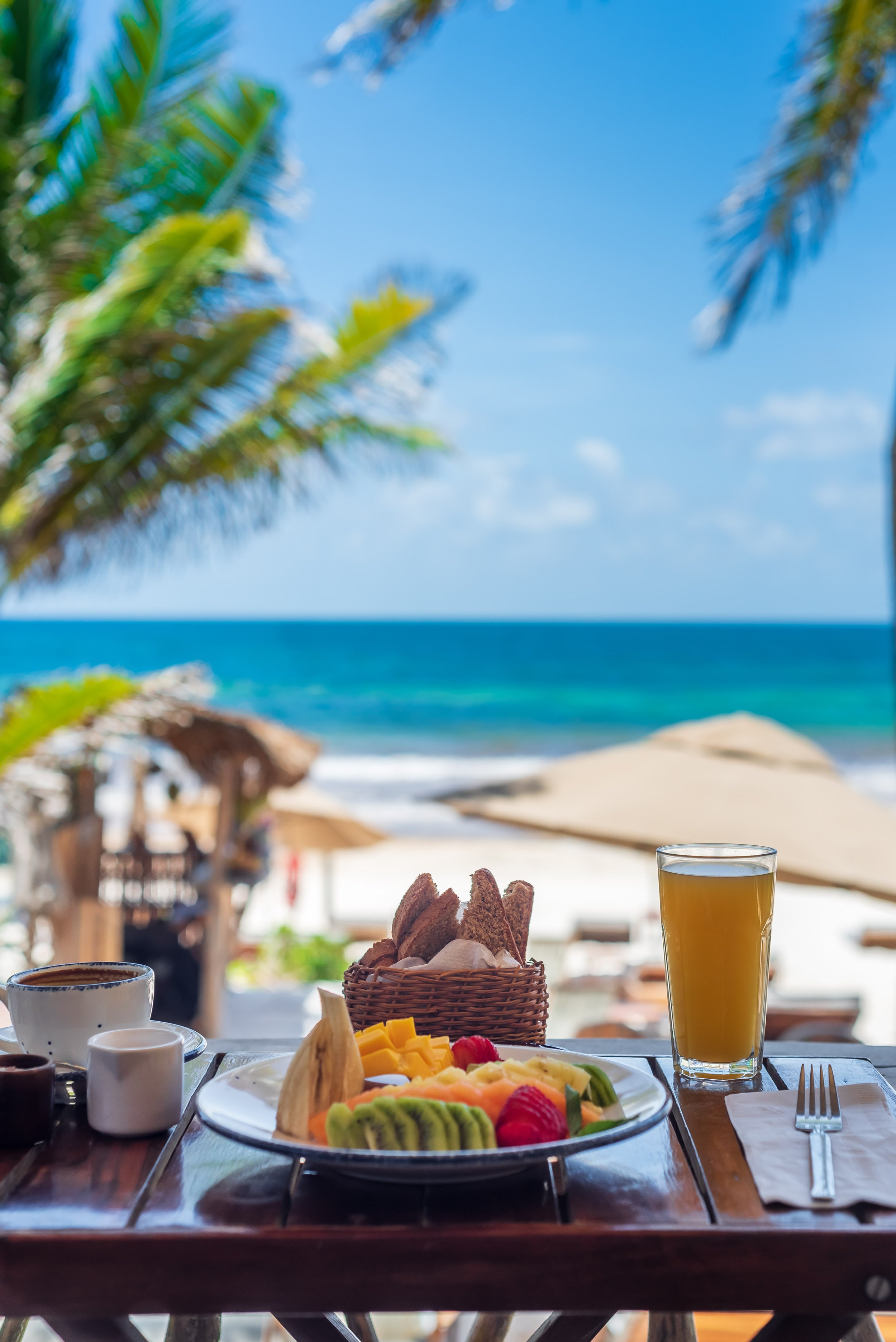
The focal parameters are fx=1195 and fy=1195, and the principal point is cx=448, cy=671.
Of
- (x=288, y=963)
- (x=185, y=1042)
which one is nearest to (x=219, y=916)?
(x=288, y=963)

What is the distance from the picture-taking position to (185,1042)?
3.89 feet

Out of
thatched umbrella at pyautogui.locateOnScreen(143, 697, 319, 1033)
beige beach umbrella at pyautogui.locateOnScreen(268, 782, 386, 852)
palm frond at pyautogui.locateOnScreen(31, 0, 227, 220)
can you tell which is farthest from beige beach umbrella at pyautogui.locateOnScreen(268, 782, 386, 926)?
palm frond at pyautogui.locateOnScreen(31, 0, 227, 220)

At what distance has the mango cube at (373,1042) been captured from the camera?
103cm

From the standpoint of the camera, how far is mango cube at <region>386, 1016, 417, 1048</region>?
107 cm

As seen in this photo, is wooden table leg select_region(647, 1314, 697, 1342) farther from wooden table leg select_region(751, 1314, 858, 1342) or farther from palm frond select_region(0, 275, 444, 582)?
palm frond select_region(0, 275, 444, 582)

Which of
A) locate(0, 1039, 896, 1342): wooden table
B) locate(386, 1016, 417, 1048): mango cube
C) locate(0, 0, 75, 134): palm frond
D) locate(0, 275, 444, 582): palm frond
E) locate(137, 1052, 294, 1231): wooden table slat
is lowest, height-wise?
locate(0, 1039, 896, 1342): wooden table

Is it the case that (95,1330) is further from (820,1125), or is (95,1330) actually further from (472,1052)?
(820,1125)

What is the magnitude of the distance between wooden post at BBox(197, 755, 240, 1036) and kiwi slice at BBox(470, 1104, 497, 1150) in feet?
15.3

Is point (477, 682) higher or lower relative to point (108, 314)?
higher

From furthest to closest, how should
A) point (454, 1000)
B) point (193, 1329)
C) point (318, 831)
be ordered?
1. point (318, 831)
2. point (193, 1329)
3. point (454, 1000)

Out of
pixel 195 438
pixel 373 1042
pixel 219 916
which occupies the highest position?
pixel 195 438

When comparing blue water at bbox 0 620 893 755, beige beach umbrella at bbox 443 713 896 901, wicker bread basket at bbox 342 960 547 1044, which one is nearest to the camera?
wicker bread basket at bbox 342 960 547 1044

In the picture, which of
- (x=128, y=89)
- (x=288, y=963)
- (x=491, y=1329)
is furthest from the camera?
(x=288, y=963)

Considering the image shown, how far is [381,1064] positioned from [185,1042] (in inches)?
10.6
